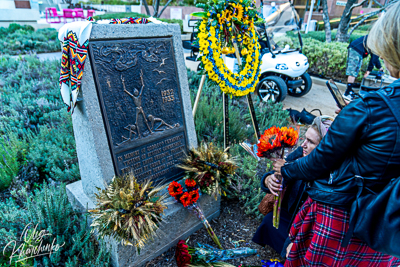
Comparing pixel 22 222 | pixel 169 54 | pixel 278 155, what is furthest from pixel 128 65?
pixel 22 222

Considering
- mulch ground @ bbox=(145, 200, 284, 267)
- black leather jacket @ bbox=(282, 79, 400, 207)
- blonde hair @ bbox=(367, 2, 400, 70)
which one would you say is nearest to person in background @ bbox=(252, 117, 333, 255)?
mulch ground @ bbox=(145, 200, 284, 267)

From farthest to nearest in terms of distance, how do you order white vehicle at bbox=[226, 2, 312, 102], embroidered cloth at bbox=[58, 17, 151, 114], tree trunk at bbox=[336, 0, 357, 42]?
1. tree trunk at bbox=[336, 0, 357, 42]
2. white vehicle at bbox=[226, 2, 312, 102]
3. embroidered cloth at bbox=[58, 17, 151, 114]

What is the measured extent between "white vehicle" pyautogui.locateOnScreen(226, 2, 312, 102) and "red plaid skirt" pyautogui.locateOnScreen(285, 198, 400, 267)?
14.6 feet

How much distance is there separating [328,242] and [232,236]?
1.27m

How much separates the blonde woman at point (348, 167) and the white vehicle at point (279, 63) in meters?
4.42

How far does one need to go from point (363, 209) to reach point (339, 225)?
0.22 m

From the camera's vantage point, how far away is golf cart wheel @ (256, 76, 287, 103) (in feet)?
18.7

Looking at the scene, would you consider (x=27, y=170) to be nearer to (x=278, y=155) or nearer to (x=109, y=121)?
(x=109, y=121)

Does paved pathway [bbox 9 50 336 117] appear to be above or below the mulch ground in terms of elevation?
above

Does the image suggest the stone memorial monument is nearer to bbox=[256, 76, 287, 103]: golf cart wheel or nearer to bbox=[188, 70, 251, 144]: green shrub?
bbox=[188, 70, 251, 144]: green shrub

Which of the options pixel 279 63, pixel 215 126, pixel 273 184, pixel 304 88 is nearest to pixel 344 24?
pixel 304 88

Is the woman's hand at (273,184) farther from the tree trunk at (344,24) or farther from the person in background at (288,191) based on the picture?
the tree trunk at (344,24)

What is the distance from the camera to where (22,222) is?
7.07 ft

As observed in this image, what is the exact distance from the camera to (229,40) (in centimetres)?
300
